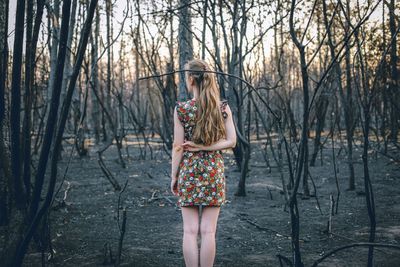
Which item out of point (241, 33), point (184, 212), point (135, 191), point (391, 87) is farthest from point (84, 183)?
point (391, 87)

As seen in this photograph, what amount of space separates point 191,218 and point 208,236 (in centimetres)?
15

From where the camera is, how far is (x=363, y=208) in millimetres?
4352

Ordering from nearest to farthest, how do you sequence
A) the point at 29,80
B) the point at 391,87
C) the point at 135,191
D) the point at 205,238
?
the point at 29,80 < the point at 205,238 < the point at 135,191 < the point at 391,87

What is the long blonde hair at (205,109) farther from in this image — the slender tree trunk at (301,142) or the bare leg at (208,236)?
the slender tree trunk at (301,142)

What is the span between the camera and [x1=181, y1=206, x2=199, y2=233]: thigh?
252 cm

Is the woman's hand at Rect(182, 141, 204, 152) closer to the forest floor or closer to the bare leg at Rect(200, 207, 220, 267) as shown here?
the bare leg at Rect(200, 207, 220, 267)

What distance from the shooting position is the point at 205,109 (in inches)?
99.4

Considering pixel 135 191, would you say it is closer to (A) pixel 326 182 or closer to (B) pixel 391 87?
(A) pixel 326 182

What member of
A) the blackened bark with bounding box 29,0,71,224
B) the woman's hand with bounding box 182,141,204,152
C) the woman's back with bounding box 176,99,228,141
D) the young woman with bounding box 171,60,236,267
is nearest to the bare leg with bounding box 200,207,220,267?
the young woman with bounding box 171,60,236,267

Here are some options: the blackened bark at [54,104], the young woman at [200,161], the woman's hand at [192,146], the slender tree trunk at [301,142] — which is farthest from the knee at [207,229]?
the blackened bark at [54,104]

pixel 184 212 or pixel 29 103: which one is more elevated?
pixel 29 103

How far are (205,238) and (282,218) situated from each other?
6.05 ft

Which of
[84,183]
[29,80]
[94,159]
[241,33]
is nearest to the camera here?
[29,80]

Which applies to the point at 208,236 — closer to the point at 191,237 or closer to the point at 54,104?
the point at 191,237
